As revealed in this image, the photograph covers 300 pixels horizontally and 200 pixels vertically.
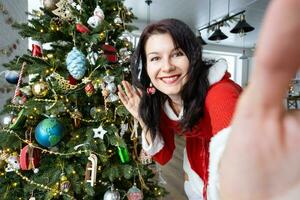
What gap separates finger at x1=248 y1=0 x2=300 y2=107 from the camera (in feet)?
0.60

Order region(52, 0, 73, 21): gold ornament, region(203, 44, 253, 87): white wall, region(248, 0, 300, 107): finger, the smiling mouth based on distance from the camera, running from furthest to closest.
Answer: region(203, 44, 253, 87): white wall, region(52, 0, 73, 21): gold ornament, the smiling mouth, region(248, 0, 300, 107): finger

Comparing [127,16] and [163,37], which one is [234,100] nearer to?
[163,37]

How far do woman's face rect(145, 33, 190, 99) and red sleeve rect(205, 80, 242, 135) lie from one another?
125 mm

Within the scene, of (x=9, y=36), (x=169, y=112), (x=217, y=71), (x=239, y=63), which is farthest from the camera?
(x=239, y=63)

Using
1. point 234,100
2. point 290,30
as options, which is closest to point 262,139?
point 290,30

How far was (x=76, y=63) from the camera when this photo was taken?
1.08m

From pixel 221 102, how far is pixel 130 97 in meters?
0.49

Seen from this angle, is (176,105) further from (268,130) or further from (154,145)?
(268,130)

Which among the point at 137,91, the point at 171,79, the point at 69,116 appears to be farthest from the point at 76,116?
the point at 171,79

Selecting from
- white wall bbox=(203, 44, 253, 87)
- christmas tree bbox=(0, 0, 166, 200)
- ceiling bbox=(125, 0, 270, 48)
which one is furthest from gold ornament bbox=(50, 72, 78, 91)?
white wall bbox=(203, 44, 253, 87)

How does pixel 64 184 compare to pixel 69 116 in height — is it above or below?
below

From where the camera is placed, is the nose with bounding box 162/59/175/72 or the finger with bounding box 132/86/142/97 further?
the finger with bounding box 132/86/142/97

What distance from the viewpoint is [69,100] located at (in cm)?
116

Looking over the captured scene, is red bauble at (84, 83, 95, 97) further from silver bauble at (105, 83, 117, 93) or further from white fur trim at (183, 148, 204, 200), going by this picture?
white fur trim at (183, 148, 204, 200)
